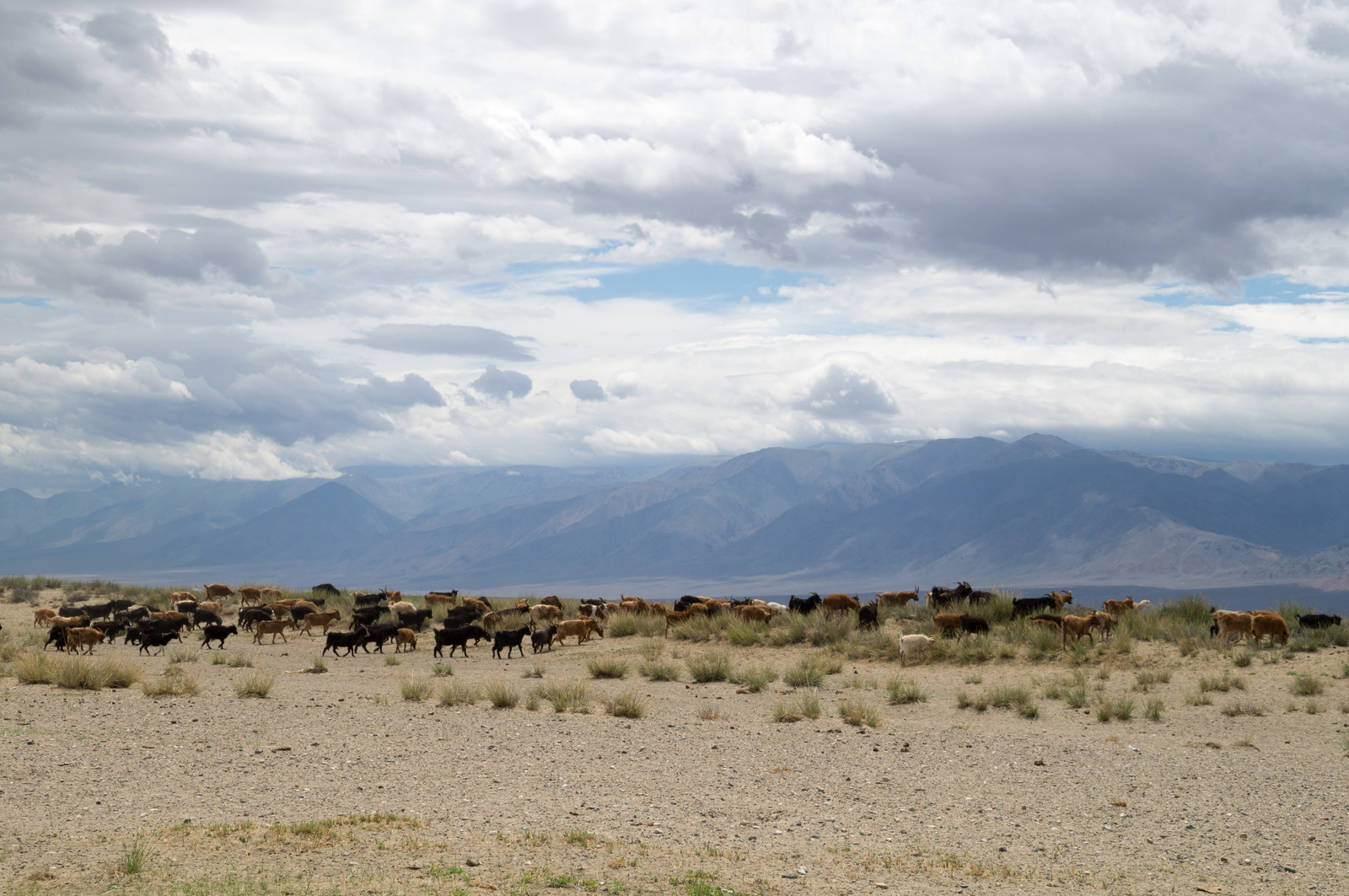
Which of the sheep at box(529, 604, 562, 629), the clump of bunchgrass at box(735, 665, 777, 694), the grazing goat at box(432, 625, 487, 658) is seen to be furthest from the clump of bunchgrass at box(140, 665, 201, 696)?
the sheep at box(529, 604, 562, 629)

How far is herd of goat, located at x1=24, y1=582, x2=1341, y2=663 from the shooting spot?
897 inches

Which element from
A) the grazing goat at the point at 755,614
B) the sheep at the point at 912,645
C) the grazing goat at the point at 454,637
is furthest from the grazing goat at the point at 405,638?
the sheep at the point at 912,645

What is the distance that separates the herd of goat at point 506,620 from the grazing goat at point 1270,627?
0.06 ft

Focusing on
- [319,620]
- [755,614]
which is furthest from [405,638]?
[755,614]

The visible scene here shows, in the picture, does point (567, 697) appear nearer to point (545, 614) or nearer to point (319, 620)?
point (545, 614)

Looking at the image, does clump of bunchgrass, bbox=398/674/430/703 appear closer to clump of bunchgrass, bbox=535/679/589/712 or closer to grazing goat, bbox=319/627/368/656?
clump of bunchgrass, bbox=535/679/589/712

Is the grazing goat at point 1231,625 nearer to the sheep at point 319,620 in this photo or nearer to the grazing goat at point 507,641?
the grazing goat at point 507,641

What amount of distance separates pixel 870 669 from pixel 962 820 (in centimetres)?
1243

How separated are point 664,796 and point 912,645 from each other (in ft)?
43.3

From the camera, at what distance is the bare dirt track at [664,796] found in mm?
8203

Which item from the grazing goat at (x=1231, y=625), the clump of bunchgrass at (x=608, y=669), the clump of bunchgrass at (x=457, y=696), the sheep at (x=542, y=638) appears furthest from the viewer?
the sheep at (x=542, y=638)

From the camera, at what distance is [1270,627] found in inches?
866

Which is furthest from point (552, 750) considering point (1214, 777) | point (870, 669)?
point (870, 669)

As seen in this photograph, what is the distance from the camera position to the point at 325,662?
936 inches
